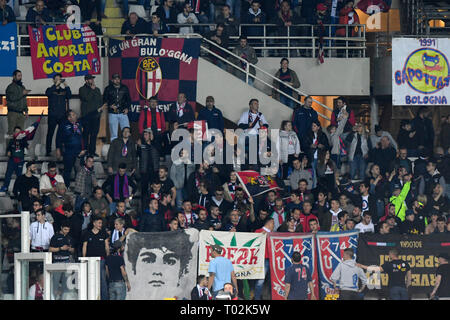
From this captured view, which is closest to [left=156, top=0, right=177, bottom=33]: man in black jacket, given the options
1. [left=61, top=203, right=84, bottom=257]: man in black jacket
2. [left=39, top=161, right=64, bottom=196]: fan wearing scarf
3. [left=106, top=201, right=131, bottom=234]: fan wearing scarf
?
[left=39, top=161, right=64, bottom=196]: fan wearing scarf

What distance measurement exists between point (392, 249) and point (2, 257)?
23.9 feet

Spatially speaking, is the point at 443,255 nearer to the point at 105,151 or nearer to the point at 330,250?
the point at 330,250

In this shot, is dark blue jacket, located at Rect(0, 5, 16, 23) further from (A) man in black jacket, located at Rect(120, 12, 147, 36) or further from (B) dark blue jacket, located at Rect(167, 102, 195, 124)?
(B) dark blue jacket, located at Rect(167, 102, 195, 124)

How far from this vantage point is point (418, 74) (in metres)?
24.9

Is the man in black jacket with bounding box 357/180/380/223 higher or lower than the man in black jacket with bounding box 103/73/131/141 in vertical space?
lower

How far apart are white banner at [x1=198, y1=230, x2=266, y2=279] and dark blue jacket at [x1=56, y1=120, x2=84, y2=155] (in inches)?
146

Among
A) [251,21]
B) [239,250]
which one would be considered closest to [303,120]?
[251,21]

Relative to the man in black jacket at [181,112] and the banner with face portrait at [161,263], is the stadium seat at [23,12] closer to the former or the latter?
the man in black jacket at [181,112]

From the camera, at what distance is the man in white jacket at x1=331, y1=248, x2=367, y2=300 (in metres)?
19.9

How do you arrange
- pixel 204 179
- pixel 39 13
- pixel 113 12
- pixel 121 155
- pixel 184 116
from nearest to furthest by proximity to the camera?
pixel 204 179
pixel 121 155
pixel 184 116
pixel 39 13
pixel 113 12

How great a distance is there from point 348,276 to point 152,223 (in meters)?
3.60

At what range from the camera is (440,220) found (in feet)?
69.3

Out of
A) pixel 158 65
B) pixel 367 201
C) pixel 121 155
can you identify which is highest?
pixel 158 65
